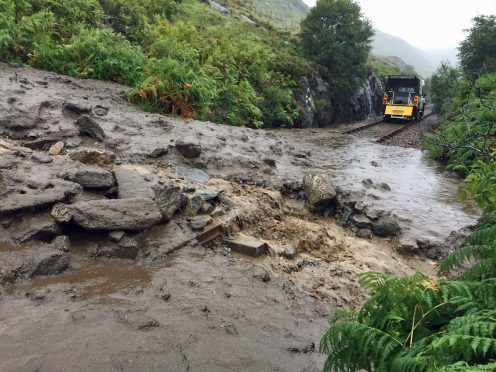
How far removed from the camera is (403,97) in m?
26.4

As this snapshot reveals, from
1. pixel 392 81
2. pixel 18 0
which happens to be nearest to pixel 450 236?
pixel 18 0

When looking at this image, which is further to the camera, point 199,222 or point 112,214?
point 199,222

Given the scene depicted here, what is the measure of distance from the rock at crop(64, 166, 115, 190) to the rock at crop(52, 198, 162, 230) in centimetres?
56

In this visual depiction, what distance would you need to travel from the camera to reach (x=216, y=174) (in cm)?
834

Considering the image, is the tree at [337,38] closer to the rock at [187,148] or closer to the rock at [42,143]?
the rock at [187,148]

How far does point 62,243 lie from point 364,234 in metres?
4.74

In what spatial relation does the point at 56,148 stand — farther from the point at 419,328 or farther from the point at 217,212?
the point at 419,328

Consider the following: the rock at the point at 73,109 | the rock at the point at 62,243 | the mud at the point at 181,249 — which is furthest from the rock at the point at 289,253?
the rock at the point at 73,109

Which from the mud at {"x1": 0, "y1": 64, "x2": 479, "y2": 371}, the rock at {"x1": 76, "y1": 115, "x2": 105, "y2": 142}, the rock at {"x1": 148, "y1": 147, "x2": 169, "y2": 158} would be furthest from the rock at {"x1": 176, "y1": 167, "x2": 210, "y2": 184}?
the rock at {"x1": 76, "y1": 115, "x2": 105, "y2": 142}

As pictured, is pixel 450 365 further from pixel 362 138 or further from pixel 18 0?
pixel 362 138

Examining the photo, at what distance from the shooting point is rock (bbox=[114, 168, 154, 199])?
17.7ft

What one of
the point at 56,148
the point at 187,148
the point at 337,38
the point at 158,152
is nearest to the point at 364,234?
Answer: the point at 187,148

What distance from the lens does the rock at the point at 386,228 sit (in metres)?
7.02

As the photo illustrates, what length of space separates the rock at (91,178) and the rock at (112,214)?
0.56m
